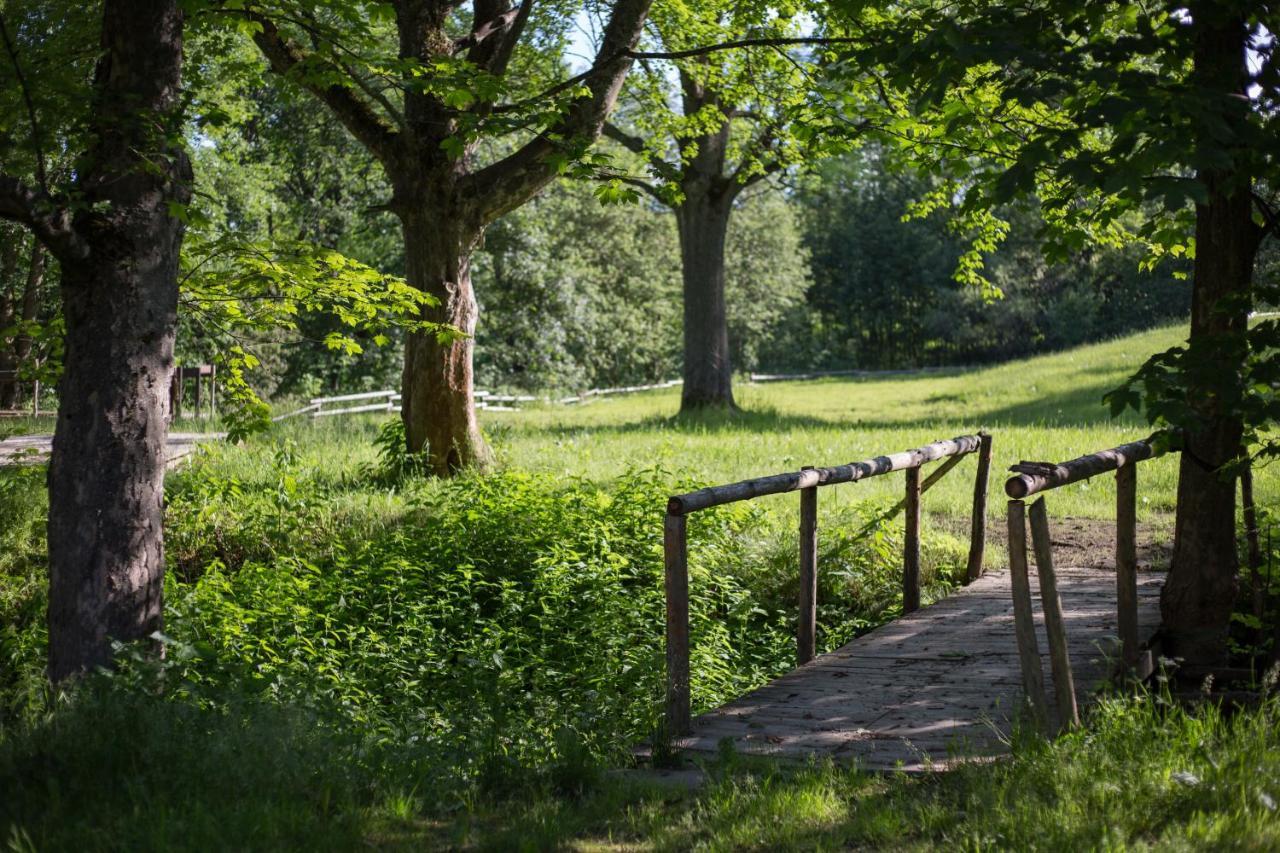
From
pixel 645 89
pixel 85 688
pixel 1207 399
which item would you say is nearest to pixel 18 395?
pixel 645 89

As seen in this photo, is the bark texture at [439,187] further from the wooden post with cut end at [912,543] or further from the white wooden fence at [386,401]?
the white wooden fence at [386,401]

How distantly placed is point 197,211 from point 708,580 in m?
5.29

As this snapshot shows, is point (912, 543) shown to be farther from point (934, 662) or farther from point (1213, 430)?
point (1213, 430)

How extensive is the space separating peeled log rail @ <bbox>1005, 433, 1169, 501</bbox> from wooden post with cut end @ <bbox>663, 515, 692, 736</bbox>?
164 cm

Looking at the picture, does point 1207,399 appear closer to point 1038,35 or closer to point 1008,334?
point 1038,35

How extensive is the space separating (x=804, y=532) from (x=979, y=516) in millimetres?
3434

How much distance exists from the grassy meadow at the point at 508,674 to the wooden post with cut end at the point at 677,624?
0.40m

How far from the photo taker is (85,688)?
18.9 feet

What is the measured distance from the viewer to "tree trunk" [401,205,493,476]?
519 inches

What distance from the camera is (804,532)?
780cm

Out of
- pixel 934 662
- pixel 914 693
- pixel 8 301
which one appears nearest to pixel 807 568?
pixel 934 662

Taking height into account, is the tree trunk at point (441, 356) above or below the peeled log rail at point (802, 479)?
above

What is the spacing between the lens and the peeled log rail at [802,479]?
623cm

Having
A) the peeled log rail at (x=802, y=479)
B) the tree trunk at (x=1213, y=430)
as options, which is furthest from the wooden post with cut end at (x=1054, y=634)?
the peeled log rail at (x=802, y=479)
